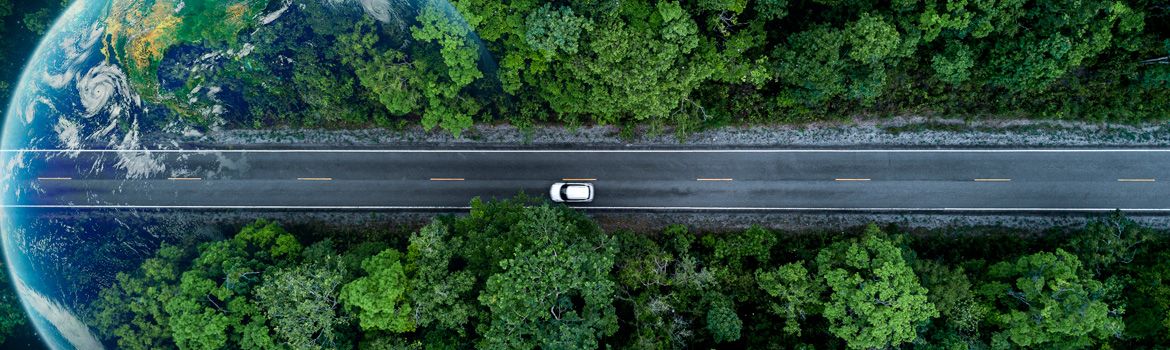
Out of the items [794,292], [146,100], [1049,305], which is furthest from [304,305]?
[1049,305]

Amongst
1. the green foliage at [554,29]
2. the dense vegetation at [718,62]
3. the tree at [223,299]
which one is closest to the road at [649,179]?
the dense vegetation at [718,62]

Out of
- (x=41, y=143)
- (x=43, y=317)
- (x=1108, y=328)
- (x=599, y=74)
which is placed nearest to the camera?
(x=1108, y=328)

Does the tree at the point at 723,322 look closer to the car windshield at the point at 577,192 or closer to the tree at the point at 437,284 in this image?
the car windshield at the point at 577,192

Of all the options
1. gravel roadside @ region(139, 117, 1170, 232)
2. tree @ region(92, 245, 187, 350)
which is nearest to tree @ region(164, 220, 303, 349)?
tree @ region(92, 245, 187, 350)

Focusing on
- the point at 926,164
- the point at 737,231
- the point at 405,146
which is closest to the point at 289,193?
the point at 405,146

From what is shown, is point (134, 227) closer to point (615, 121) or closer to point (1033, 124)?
point (615, 121)

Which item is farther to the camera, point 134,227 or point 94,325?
point 134,227

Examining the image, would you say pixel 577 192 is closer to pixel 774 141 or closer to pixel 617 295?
pixel 617 295
